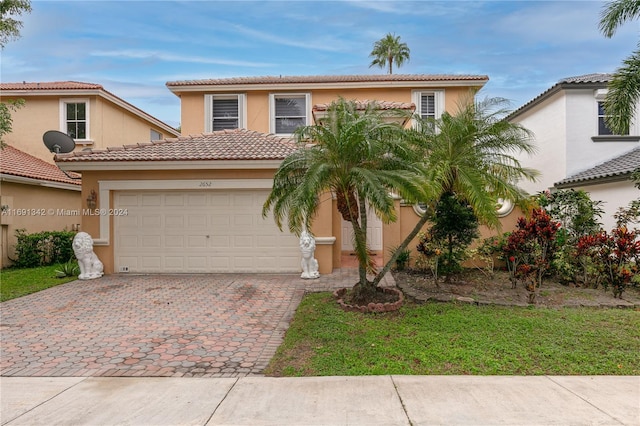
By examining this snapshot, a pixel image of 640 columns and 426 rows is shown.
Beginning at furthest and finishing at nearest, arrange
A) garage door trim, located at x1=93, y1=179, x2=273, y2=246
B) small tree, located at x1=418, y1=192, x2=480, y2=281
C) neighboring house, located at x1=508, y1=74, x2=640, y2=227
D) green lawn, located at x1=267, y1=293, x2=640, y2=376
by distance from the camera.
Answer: neighboring house, located at x1=508, y1=74, x2=640, y2=227, garage door trim, located at x1=93, y1=179, x2=273, y2=246, small tree, located at x1=418, y1=192, x2=480, y2=281, green lawn, located at x1=267, y1=293, x2=640, y2=376

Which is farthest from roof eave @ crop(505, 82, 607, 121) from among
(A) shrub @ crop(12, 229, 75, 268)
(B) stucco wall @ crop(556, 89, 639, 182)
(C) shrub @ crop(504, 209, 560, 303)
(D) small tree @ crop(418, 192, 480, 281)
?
(A) shrub @ crop(12, 229, 75, 268)

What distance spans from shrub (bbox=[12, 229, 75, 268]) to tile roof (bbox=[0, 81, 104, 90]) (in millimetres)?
7444

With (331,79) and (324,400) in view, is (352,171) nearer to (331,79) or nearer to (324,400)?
(324,400)

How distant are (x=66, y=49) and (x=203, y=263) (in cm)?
914

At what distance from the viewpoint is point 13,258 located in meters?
13.3

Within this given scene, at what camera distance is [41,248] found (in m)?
13.4

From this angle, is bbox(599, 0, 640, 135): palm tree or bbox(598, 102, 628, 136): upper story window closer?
bbox(599, 0, 640, 135): palm tree

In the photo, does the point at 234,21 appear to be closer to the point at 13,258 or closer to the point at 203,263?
the point at 203,263

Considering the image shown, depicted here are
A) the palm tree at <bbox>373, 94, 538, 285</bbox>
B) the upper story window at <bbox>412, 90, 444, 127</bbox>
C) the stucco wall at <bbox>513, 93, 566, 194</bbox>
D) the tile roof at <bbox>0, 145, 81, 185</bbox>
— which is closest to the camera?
the palm tree at <bbox>373, 94, 538, 285</bbox>

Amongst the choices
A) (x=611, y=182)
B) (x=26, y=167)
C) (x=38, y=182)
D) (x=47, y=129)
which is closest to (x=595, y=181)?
(x=611, y=182)

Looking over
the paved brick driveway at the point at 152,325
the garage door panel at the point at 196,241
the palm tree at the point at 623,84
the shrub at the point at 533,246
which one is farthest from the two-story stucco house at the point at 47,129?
the palm tree at the point at 623,84

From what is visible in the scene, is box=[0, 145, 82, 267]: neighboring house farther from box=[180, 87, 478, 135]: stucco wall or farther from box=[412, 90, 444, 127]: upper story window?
box=[412, 90, 444, 127]: upper story window

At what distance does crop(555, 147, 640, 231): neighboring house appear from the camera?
11266mm

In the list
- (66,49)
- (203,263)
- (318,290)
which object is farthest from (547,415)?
(66,49)
